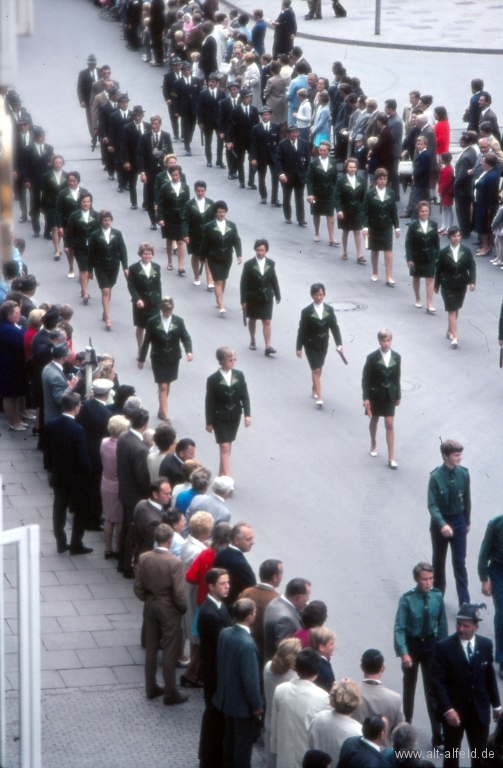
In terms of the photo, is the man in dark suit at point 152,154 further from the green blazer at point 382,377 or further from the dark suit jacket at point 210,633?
the dark suit jacket at point 210,633

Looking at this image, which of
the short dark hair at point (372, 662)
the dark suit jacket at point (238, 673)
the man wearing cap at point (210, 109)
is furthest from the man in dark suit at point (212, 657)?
the man wearing cap at point (210, 109)

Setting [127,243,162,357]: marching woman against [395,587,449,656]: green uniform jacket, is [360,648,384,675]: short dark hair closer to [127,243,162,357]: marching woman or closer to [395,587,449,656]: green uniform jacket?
[395,587,449,656]: green uniform jacket

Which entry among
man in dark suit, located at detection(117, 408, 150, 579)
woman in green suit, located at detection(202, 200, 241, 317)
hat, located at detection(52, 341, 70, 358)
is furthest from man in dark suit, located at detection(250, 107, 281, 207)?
man in dark suit, located at detection(117, 408, 150, 579)

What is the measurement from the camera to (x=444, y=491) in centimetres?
1172

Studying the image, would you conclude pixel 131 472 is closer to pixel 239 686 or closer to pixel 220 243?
pixel 239 686

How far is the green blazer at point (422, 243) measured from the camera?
1855 centimetres

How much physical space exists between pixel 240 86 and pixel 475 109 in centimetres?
489

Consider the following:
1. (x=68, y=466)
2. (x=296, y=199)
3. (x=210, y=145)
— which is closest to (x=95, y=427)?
(x=68, y=466)

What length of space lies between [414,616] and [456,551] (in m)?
1.82

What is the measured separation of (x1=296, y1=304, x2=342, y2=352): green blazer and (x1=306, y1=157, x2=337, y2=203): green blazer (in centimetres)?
544

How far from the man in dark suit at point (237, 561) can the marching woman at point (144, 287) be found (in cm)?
699

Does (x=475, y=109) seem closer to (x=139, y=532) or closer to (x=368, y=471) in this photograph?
(x=368, y=471)

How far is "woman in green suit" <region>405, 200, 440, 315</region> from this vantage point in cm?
1853

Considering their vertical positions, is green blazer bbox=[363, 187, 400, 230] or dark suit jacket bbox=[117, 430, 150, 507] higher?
green blazer bbox=[363, 187, 400, 230]
